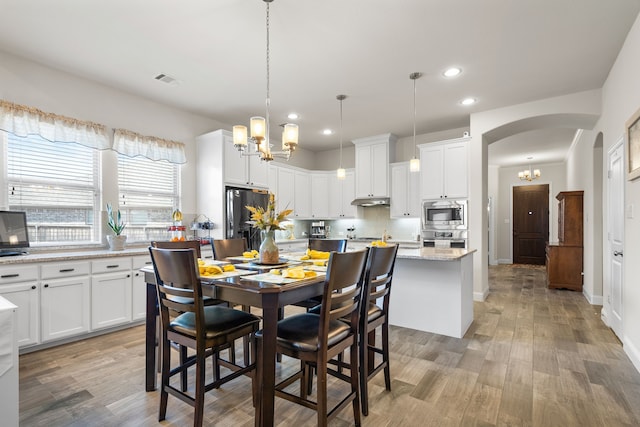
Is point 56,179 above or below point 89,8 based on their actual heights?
below

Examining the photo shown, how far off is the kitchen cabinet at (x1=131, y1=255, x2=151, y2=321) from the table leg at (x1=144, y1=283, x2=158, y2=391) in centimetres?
145

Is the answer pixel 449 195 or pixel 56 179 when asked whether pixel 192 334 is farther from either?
pixel 449 195

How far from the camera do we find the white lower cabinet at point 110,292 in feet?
10.5

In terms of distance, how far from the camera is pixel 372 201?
6137mm

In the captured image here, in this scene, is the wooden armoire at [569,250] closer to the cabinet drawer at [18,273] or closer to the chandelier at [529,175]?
the chandelier at [529,175]

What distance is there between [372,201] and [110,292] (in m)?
4.37

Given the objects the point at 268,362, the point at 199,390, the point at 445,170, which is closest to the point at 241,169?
the point at 445,170

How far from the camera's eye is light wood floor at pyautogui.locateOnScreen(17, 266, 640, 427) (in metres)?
1.91

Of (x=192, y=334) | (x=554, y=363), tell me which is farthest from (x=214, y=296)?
(x=554, y=363)

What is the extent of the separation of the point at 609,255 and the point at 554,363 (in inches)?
71.5

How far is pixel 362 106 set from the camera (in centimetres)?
446

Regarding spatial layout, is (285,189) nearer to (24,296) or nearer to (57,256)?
(57,256)

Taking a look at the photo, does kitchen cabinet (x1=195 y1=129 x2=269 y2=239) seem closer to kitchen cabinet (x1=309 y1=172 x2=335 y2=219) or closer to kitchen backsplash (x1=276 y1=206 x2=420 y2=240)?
kitchen backsplash (x1=276 y1=206 x2=420 y2=240)

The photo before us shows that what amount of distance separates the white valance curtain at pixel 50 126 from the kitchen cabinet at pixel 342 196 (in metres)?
4.06
